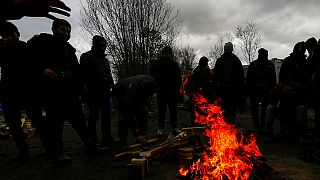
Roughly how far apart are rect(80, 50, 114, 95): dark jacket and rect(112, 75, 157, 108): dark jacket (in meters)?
0.38

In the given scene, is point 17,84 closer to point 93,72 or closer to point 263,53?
point 93,72

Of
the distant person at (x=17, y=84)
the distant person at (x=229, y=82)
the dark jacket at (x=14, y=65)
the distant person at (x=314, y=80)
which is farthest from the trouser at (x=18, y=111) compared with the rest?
the distant person at (x=314, y=80)

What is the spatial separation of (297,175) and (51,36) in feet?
13.9

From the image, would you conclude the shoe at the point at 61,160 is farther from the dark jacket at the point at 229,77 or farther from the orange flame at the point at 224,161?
the dark jacket at the point at 229,77

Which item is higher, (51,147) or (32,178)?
(51,147)

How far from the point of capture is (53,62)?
479cm

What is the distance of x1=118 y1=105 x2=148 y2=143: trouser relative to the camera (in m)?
5.38

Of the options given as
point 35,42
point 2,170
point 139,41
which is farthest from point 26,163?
point 139,41

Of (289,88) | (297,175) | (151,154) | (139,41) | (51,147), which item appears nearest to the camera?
(297,175)

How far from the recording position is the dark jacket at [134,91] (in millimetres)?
5230

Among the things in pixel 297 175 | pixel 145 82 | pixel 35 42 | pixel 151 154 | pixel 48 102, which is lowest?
pixel 297 175

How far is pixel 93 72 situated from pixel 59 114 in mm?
1199

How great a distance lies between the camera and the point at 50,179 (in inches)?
164

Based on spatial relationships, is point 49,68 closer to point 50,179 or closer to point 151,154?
point 50,179
